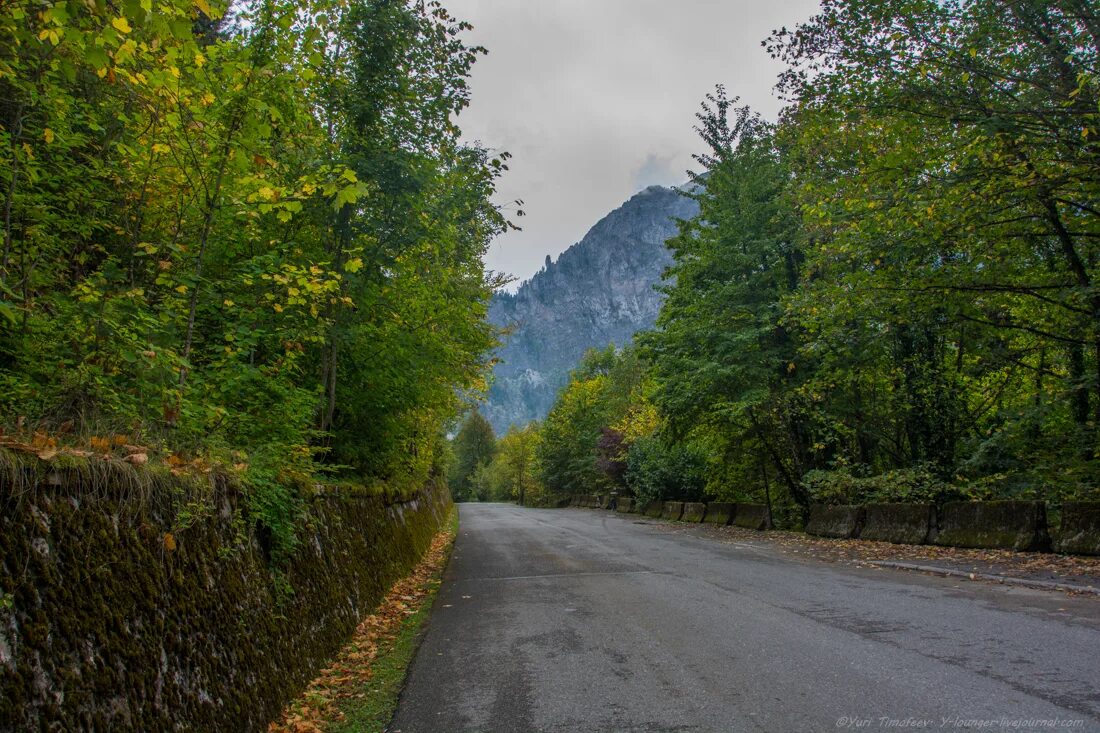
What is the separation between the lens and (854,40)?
11.4 metres

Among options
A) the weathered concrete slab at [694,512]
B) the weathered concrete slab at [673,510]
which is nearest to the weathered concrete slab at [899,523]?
the weathered concrete slab at [694,512]

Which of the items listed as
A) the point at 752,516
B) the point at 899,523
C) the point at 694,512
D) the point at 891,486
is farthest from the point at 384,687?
the point at 694,512

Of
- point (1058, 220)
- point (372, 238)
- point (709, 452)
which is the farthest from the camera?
point (709, 452)

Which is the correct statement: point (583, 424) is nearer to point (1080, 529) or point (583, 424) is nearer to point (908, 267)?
point (908, 267)

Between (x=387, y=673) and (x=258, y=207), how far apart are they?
4.05m

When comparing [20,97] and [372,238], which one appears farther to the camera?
[372,238]

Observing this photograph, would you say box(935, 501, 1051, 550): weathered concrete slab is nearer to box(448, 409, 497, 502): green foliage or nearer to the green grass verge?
the green grass verge

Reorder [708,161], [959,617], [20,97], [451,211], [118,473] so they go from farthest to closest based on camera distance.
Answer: [708,161], [451,211], [959,617], [20,97], [118,473]

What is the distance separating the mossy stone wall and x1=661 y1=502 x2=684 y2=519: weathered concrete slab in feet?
77.8

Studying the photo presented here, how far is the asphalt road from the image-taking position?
12.5 feet

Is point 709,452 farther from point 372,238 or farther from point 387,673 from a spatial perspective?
point 387,673

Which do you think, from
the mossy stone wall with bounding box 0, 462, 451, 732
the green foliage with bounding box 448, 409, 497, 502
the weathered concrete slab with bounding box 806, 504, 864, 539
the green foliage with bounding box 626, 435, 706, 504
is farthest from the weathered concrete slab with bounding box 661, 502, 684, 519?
the green foliage with bounding box 448, 409, 497, 502

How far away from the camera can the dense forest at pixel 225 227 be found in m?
3.88

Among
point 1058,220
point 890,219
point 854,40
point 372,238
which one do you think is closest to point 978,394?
point 1058,220
